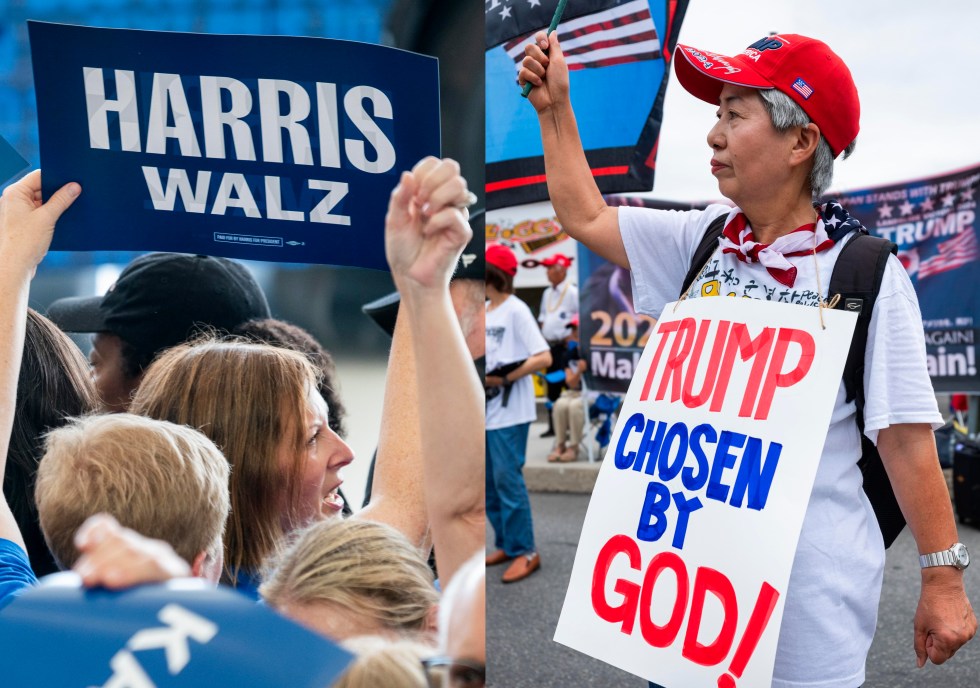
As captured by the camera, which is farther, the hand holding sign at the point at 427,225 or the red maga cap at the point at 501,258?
the red maga cap at the point at 501,258

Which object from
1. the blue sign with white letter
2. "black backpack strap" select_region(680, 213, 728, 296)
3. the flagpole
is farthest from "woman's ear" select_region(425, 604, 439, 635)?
the flagpole

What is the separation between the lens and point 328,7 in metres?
1.36

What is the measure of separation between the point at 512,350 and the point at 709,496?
304cm

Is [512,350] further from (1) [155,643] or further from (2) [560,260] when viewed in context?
(2) [560,260]

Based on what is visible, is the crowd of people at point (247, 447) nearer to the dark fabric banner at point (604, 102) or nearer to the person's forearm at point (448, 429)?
the person's forearm at point (448, 429)

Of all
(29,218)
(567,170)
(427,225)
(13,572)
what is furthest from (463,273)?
(13,572)

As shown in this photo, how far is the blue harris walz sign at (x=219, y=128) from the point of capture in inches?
52.6

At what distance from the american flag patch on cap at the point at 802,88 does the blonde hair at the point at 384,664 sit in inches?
41.1

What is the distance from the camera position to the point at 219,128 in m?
1.34

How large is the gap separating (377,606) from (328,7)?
83 centimetres

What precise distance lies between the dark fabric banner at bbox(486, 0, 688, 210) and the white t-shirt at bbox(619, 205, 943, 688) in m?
0.63

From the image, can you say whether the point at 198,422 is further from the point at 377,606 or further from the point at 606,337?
the point at 606,337

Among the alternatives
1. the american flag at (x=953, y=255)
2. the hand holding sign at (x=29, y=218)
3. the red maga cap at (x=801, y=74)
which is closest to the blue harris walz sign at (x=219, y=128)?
the hand holding sign at (x=29, y=218)

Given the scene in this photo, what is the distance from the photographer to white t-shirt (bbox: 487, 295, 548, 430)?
4500 millimetres
